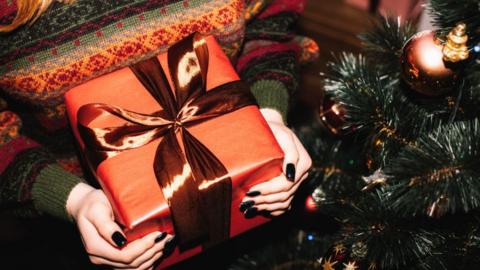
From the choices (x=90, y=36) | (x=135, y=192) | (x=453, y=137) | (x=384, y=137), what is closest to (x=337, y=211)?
(x=384, y=137)

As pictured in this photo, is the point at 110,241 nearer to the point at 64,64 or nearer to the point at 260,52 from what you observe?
the point at 64,64

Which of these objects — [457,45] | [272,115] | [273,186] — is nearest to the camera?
[457,45]

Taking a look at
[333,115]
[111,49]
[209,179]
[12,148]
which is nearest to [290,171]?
[209,179]

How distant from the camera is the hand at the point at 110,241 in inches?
26.0

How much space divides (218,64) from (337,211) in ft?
1.11

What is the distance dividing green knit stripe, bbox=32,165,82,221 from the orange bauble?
22.1 inches

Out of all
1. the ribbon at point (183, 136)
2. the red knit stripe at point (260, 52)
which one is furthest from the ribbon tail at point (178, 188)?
the red knit stripe at point (260, 52)

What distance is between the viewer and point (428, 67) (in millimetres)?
649

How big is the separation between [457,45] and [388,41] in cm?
20

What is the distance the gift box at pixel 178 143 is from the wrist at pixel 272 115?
0.36 ft

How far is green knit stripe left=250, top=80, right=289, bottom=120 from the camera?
2.85 ft

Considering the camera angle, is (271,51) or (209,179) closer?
(209,179)

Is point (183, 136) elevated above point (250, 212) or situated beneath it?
elevated above

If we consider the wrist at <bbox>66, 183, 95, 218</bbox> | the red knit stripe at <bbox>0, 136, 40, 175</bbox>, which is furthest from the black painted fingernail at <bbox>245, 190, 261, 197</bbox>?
the red knit stripe at <bbox>0, 136, 40, 175</bbox>
